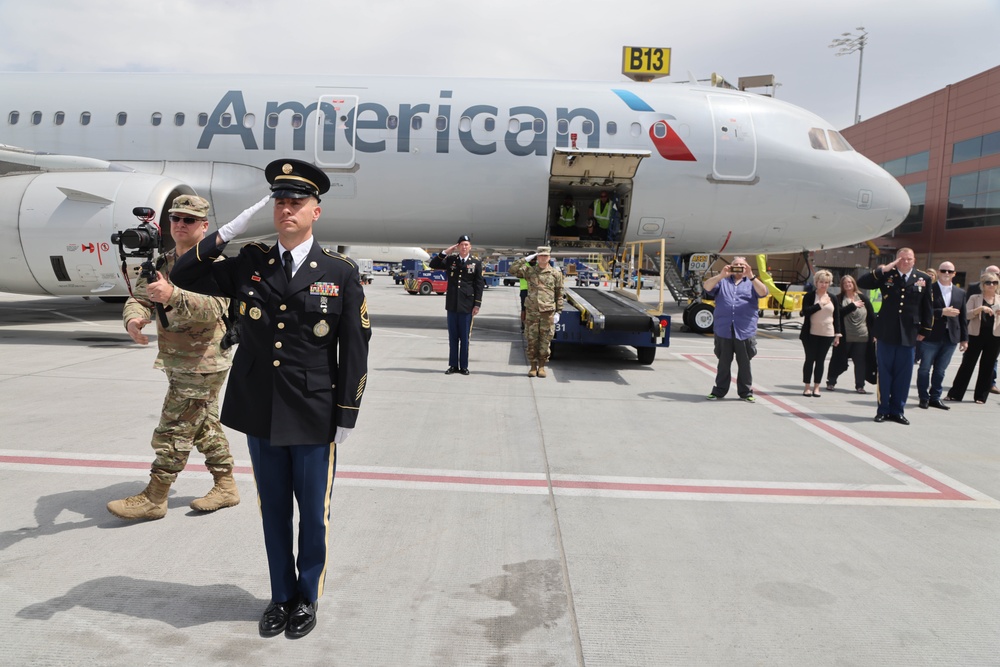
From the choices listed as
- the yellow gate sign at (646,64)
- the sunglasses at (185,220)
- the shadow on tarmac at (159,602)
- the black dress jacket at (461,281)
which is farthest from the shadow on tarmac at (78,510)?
the yellow gate sign at (646,64)

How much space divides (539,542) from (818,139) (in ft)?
36.1

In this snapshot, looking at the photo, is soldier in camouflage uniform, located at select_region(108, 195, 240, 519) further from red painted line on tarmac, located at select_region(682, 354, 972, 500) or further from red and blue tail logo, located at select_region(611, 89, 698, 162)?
red and blue tail logo, located at select_region(611, 89, 698, 162)

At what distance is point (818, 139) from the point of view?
11.6 meters

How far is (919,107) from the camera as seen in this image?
3547cm

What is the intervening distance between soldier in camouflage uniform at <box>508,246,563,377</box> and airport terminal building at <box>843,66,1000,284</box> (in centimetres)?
3178

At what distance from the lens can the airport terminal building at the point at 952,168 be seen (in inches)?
1208

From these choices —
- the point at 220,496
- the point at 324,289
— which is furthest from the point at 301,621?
the point at 220,496

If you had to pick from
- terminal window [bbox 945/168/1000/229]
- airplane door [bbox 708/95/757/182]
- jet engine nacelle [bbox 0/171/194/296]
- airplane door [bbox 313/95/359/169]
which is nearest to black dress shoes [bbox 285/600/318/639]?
jet engine nacelle [bbox 0/171/194/296]

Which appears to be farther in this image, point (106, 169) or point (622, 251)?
point (622, 251)

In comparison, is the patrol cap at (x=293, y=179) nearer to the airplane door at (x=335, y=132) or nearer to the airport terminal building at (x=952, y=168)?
the airplane door at (x=335, y=132)

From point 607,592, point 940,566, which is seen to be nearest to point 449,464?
point 607,592

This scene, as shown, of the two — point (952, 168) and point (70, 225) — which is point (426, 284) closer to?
point (70, 225)

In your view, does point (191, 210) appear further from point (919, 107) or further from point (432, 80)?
point (919, 107)

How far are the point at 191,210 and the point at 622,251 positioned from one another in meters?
10.5
